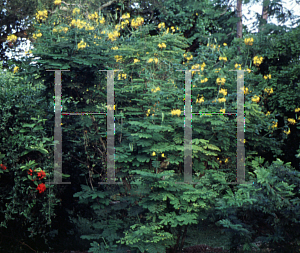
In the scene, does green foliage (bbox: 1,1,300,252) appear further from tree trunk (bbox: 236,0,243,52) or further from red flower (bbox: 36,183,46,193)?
tree trunk (bbox: 236,0,243,52)

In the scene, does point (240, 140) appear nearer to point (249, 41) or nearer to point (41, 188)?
point (249, 41)

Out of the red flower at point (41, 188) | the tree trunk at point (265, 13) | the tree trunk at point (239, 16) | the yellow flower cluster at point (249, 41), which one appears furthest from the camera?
the tree trunk at point (239, 16)

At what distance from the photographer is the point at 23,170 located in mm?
4543

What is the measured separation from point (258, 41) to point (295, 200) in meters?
5.55

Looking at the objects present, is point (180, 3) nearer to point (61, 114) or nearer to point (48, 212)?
point (61, 114)

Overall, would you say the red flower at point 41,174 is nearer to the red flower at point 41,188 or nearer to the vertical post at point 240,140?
the red flower at point 41,188

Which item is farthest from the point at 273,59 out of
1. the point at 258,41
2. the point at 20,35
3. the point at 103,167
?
the point at 20,35

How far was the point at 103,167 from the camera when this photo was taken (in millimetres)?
5203

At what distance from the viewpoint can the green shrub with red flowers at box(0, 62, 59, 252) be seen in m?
4.58

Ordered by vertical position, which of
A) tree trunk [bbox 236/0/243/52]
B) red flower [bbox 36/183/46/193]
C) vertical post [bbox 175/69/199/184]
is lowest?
red flower [bbox 36/183/46/193]

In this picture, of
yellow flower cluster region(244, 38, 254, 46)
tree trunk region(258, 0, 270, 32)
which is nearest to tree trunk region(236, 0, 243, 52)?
tree trunk region(258, 0, 270, 32)

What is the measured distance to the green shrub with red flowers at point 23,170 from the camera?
4.58 meters

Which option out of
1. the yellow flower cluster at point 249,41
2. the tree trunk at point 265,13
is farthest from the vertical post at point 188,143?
the tree trunk at point 265,13

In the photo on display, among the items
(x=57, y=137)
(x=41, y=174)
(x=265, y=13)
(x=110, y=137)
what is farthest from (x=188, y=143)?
(x=265, y=13)
